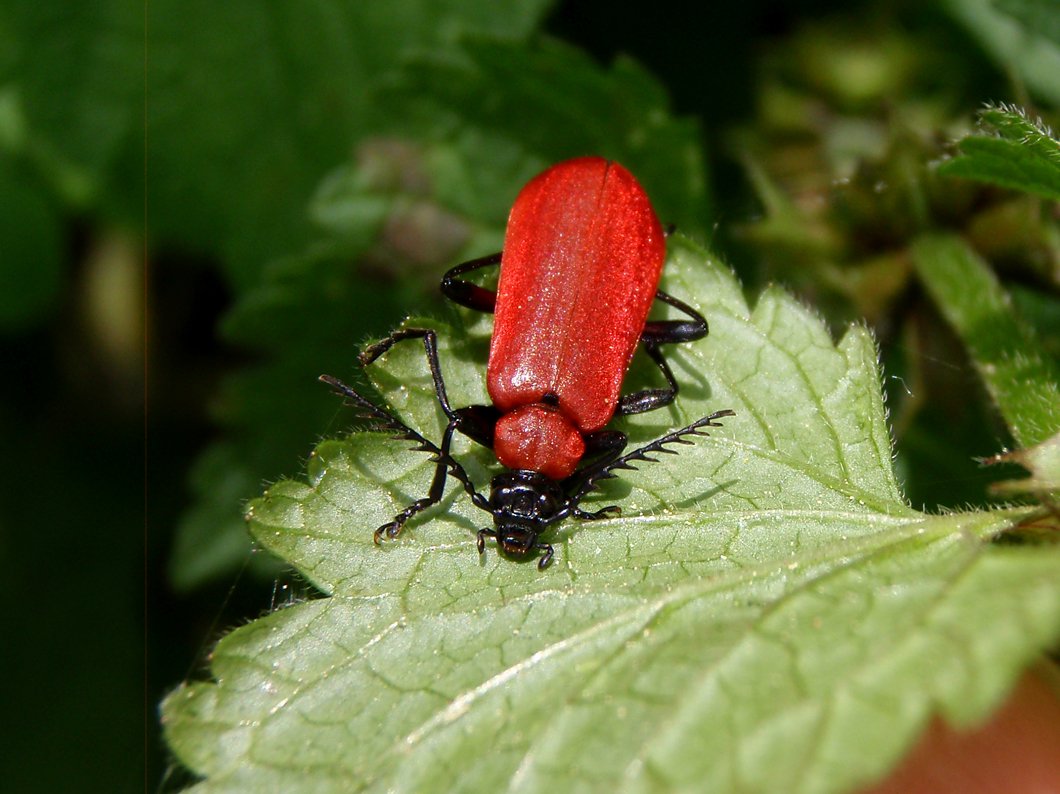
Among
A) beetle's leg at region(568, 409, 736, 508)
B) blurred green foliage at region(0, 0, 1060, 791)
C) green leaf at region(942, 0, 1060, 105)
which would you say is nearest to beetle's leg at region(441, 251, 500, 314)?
beetle's leg at region(568, 409, 736, 508)

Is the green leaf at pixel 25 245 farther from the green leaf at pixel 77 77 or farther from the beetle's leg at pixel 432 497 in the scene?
the beetle's leg at pixel 432 497


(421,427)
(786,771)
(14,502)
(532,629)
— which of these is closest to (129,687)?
(14,502)

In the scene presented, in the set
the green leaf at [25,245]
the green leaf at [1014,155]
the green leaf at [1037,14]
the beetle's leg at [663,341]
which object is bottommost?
the green leaf at [25,245]

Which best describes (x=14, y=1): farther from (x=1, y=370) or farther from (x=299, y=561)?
(x=299, y=561)

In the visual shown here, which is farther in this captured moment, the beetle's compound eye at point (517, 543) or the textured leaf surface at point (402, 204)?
the textured leaf surface at point (402, 204)

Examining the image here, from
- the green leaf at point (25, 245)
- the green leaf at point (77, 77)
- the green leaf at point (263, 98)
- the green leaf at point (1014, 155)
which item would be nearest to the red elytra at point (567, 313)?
the green leaf at point (1014, 155)

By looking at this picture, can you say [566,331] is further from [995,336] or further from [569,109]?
[995,336]
